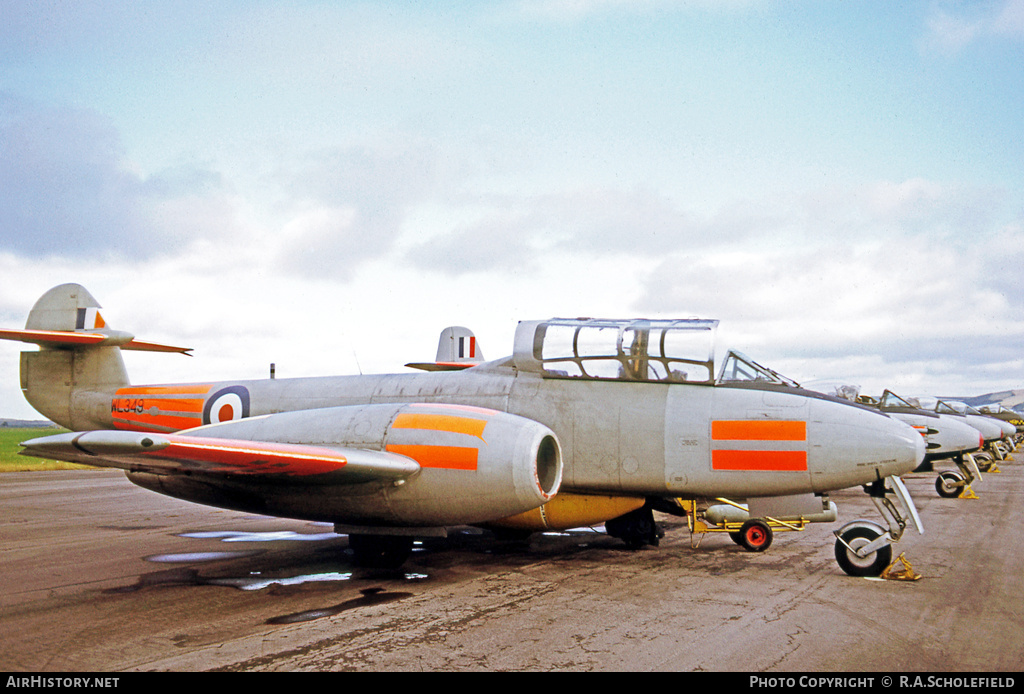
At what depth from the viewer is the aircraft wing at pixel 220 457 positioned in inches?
244

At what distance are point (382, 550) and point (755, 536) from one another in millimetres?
4967

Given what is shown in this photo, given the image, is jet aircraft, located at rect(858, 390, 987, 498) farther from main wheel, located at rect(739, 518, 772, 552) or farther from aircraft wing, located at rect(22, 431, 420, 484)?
aircraft wing, located at rect(22, 431, 420, 484)

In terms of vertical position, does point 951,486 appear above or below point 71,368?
below

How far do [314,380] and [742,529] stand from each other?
636cm

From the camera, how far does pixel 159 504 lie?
16.3 m

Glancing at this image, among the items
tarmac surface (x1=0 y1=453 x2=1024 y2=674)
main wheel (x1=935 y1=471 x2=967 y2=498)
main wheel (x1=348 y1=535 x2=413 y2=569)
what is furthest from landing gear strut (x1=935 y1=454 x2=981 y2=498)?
main wheel (x1=348 y1=535 x2=413 y2=569)

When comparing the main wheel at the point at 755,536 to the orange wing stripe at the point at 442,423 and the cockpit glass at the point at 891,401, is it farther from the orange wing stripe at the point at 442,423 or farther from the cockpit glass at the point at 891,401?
the cockpit glass at the point at 891,401

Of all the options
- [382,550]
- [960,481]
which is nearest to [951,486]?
[960,481]

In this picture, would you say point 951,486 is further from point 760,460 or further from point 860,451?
point 760,460

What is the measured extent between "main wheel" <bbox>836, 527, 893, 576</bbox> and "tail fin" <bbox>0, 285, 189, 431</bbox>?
36.8ft

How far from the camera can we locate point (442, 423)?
25.0 feet

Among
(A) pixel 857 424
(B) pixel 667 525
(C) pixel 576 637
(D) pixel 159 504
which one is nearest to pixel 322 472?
(C) pixel 576 637

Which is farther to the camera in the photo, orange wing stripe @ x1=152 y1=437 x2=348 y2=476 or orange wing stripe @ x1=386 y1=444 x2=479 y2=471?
orange wing stripe @ x1=386 y1=444 x2=479 y2=471

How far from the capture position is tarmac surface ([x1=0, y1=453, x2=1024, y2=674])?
4.91 meters
